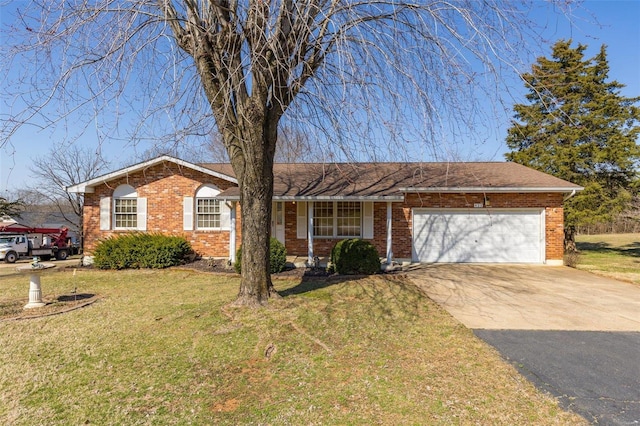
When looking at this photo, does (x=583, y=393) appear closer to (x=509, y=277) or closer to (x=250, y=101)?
(x=250, y=101)

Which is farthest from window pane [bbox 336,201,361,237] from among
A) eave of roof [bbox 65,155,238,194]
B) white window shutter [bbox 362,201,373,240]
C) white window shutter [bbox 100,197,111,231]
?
white window shutter [bbox 100,197,111,231]

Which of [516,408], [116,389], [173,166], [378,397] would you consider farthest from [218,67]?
[173,166]

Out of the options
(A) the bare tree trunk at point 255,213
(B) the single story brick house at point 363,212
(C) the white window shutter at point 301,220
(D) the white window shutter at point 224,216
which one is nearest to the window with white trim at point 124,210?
(B) the single story brick house at point 363,212

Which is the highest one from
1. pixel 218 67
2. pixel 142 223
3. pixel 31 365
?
pixel 218 67

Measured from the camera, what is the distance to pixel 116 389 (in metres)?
3.80

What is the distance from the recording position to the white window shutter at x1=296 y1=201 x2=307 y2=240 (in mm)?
13992

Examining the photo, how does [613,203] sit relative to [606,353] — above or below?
above

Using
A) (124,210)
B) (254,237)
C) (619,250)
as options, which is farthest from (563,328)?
(619,250)

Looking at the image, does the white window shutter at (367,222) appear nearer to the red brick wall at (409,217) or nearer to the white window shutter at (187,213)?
the red brick wall at (409,217)

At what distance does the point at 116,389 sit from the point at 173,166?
1173 centimetres

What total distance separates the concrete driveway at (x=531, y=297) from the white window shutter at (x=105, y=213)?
11.8 m

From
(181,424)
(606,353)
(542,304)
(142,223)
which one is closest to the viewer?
(181,424)

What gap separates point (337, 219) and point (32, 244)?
647 inches

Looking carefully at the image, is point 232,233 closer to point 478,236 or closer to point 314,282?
point 314,282
